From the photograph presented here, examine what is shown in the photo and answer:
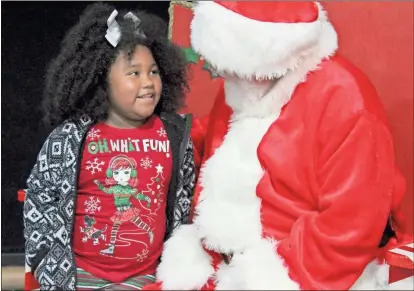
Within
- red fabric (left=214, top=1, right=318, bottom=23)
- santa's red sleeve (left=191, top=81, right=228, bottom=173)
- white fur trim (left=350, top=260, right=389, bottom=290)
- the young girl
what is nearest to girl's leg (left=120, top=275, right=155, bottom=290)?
the young girl

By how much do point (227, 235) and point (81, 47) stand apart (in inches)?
18.7

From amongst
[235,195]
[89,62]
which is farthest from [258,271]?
[89,62]

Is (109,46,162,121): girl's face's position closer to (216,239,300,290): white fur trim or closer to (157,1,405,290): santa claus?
(157,1,405,290): santa claus

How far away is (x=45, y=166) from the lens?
1.15m

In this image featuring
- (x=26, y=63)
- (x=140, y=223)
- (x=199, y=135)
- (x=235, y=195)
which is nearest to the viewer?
(x=235, y=195)

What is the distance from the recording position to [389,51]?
1.25m

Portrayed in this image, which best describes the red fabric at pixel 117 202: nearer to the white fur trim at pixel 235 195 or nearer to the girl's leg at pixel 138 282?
the girl's leg at pixel 138 282

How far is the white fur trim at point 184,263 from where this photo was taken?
3.53 ft

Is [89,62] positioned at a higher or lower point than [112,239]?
higher

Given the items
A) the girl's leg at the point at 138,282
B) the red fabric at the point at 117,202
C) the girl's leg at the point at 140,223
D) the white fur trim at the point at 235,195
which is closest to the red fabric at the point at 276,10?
the white fur trim at the point at 235,195

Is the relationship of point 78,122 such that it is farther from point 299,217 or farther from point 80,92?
point 299,217

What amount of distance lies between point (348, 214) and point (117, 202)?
45 cm

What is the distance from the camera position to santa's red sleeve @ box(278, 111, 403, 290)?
0.96 meters

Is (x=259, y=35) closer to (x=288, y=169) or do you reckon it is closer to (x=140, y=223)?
(x=288, y=169)
